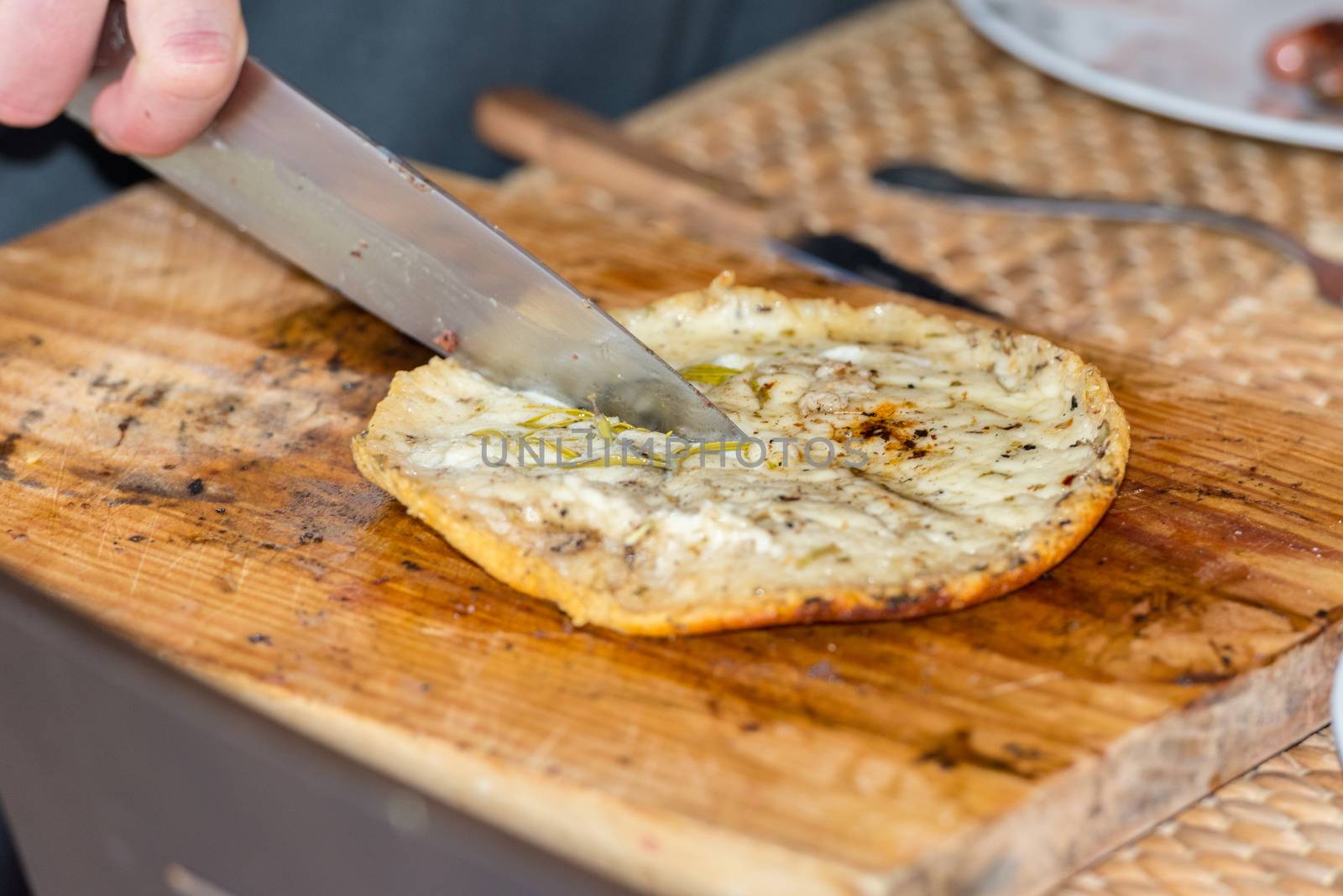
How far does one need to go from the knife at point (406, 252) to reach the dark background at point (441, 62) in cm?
81

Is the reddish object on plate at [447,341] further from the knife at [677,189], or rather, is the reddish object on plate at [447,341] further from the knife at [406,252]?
the knife at [677,189]

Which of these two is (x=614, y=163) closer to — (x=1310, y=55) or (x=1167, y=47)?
(x=1167, y=47)

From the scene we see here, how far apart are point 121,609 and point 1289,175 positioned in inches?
101

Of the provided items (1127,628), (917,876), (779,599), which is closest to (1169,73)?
(1127,628)

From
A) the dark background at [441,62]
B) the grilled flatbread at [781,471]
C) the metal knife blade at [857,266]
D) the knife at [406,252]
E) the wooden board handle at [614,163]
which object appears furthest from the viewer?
the dark background at [441,62]

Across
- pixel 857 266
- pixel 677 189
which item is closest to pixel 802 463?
pixel 857 266

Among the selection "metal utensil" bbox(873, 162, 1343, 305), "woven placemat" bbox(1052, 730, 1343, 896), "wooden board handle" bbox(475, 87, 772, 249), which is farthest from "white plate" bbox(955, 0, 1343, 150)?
"woven placemat" bbox(1052, 730, 1343, 896)

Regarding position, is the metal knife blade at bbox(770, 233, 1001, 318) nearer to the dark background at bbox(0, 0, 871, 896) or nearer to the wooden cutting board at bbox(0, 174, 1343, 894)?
the wooden cutting board at bbox(0, 174, 1343, 894)

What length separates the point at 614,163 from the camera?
283 centimetres

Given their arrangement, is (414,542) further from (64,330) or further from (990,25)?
(990,25)

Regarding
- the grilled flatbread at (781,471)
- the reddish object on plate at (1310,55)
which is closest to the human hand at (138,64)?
the grilled flatbread at (781,471)

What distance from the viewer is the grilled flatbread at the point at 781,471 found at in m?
1.57

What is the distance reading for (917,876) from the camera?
122cm

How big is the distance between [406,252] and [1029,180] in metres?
1.55
